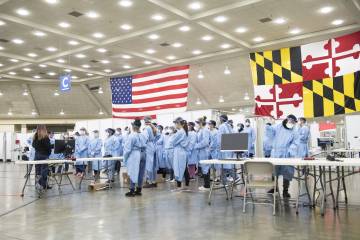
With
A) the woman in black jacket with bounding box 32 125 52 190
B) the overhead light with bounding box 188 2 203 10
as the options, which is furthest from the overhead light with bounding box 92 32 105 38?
the woman in black jacket with bounding box 32 125 52 190

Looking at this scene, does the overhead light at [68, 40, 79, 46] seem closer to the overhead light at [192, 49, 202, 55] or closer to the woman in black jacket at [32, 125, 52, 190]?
the overhead light at [192, 49, 202, 55]

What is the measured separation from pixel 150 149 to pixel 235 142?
9.40 feet

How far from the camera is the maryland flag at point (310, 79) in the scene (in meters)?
10.5

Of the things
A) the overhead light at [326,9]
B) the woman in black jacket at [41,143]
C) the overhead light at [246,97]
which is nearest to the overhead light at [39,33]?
the woman in black jacket at [41,143]

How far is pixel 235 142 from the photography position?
6441 millimetres

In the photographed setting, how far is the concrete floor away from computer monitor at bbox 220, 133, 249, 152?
97 centimetres

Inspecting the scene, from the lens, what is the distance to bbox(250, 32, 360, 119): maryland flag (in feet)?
34.6

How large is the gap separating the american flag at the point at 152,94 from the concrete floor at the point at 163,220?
24.7 ft

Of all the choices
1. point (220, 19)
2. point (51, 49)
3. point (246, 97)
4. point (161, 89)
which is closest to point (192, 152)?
point (220, 19)

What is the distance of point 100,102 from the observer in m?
22.7

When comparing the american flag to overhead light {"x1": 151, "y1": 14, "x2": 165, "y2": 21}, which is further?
the american flag

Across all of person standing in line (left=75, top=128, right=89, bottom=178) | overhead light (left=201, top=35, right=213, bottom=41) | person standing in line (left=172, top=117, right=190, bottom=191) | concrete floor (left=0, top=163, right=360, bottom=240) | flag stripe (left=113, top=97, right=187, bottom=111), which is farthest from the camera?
flag stripe (left=113, top=97, right=187, bottom=111)

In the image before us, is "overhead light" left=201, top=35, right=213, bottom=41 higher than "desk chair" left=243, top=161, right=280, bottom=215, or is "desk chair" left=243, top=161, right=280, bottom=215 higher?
"overhead light" left=201, top=35, right=213, bottom=41

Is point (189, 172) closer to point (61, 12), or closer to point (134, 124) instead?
point (134, 124)
